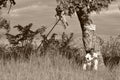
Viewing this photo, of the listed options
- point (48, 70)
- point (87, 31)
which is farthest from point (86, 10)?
point (48, 70)

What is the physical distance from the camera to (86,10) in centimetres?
1174

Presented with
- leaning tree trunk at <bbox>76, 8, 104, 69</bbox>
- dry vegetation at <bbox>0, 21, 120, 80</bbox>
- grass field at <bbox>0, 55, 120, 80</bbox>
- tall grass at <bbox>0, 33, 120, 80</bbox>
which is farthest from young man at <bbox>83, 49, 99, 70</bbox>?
grass field at <bbox>0, 55, 120, 80</bbox>

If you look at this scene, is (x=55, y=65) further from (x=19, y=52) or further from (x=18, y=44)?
(x=18, y=44)

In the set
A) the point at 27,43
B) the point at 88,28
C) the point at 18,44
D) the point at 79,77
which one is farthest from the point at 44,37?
the point at 79,77

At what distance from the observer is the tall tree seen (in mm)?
11047

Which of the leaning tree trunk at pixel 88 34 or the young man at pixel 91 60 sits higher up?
the leaning tree trunk at pixel 88 34

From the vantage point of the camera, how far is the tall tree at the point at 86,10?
11047 millimetres

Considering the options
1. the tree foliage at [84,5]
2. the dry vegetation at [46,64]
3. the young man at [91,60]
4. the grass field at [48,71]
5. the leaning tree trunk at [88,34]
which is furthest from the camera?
the leaning tree trunk at [88,34]

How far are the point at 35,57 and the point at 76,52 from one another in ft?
12.3

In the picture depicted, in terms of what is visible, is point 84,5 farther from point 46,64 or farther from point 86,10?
point 46,64

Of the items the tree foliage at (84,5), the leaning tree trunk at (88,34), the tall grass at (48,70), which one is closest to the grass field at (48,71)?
the tall grass at (48,70)

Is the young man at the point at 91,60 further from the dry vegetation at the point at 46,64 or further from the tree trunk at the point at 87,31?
the dry vegetation at the point at 46,64

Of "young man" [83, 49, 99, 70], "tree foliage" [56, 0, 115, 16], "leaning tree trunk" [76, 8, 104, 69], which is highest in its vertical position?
"tree foliage" [56, 0, 115, 16]

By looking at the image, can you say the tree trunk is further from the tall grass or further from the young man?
the tall grass
